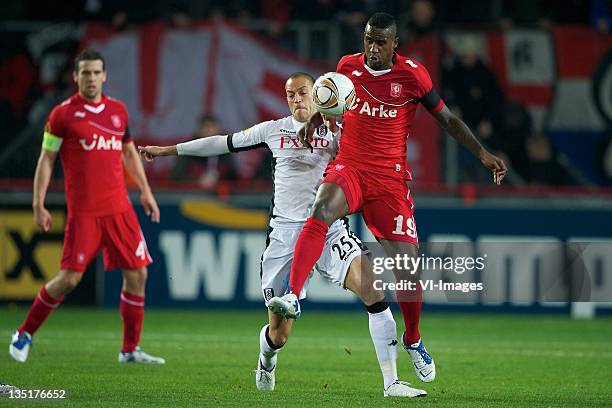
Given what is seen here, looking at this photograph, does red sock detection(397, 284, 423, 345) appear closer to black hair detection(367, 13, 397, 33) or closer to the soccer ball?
the soccer ball

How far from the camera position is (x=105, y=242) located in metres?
9.88

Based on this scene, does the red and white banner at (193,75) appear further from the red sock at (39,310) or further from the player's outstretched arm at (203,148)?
the player's outstretched arm at (203,148)

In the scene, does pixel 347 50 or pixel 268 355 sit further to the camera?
pixel 347 50

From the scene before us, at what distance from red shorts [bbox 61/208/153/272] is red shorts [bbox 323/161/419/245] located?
254cm

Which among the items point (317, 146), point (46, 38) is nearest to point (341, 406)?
point (317, 146)

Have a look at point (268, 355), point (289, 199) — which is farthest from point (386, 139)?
point (268, 355)

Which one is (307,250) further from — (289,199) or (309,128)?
(289,199)

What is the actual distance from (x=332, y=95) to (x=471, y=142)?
1.00m

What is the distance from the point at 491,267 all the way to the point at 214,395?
6526mm

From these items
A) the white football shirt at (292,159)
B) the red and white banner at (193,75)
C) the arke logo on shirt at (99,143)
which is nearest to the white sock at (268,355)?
the white football shirt at (292,159)

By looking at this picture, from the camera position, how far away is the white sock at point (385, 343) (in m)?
7.77

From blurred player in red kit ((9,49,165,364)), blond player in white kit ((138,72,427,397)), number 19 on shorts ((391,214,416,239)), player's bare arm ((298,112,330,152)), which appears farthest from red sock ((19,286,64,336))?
number 19 on shorts ((391,214,416,239))

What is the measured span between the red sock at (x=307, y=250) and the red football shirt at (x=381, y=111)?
624 mm

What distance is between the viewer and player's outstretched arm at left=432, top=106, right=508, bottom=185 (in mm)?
7734
